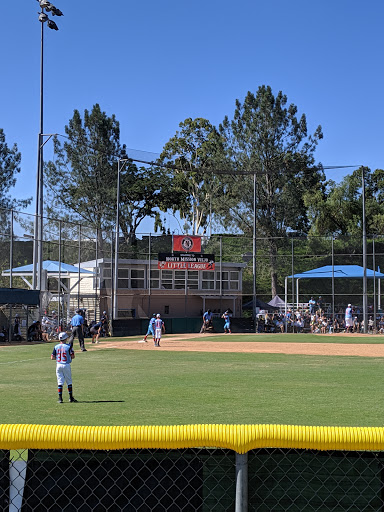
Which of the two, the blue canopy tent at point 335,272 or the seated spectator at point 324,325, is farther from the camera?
the blue canopy tent at point 335,272

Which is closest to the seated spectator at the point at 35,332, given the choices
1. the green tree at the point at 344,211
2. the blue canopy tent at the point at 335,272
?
the blue canopy tent at the point at 335,272

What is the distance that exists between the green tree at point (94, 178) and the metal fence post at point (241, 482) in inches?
2677

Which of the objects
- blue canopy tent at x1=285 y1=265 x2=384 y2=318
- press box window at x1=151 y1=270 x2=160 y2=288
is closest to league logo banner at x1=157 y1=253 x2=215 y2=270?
press box window at x1=151 y1=270 x2=160 y2=288

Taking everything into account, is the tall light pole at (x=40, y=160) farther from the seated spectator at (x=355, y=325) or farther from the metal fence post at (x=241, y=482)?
the metal fence post at (x=241, y=482)

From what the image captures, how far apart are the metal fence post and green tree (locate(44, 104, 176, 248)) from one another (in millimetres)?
67984

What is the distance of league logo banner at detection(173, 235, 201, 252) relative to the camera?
51.5 m

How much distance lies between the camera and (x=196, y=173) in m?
75.3

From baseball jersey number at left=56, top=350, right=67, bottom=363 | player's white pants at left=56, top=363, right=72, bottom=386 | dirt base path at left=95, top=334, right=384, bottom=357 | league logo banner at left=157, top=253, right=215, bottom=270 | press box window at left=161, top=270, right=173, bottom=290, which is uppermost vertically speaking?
league logo banner at left=157, top=253, right=215, bottom=270

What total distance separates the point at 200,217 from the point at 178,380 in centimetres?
5842

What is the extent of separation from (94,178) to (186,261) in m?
24.5

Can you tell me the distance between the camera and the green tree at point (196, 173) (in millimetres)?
72812

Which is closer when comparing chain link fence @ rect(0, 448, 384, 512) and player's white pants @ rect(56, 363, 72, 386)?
chain link fence @ rect(0, 448, 384, 512)

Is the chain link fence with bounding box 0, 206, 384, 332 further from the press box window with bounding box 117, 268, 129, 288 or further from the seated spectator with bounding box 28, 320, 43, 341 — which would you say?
the seated spectator with bounding box 28, 320, 43, 341

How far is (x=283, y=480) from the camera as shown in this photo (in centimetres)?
349
